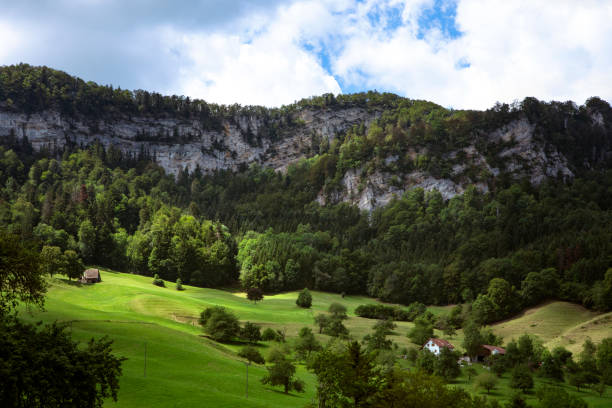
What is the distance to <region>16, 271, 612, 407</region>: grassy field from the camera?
39.3 meters

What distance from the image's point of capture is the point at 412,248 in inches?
6299

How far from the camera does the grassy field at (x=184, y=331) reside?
39312mm

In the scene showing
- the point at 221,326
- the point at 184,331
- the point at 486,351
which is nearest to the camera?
the point at 184,331

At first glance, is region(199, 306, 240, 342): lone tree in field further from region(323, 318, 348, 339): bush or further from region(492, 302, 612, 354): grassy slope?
region(492, 302, 612, 354): grassy slope

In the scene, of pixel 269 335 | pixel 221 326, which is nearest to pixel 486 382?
pixel 269 335

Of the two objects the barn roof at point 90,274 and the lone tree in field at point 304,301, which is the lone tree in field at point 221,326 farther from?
the lone tree in field at point 304,301

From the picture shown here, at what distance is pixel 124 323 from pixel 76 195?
4506 inches

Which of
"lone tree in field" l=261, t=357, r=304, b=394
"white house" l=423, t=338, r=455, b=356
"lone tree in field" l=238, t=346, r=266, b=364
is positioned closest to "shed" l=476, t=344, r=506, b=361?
"white house" l=423, t=338, r=455, b=356

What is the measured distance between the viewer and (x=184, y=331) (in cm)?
6706

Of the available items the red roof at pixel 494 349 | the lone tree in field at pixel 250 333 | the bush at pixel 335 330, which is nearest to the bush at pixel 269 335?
the lone tree in field at pixel 250 333

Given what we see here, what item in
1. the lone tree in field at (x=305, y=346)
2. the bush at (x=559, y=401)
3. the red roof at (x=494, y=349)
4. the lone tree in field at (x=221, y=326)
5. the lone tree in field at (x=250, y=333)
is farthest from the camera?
the red roof at (x=494, y=349)

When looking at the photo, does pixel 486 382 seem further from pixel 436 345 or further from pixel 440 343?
pixel 436 345

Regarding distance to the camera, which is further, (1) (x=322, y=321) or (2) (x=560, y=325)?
(2) (x=560, y=325)

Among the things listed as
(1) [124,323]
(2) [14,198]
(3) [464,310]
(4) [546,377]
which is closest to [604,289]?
(3) [464,310]
